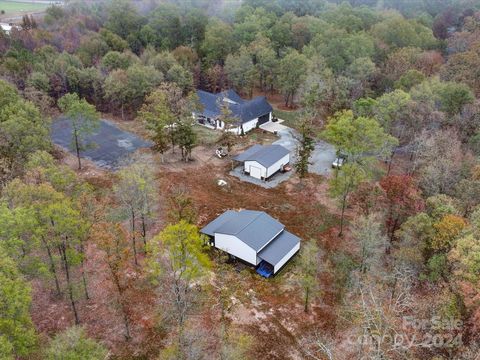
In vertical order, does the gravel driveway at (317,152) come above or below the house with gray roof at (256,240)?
below

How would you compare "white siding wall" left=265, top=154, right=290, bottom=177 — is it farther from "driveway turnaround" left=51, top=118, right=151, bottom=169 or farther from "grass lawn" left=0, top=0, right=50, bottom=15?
"grass lawn" left=0, top=0, right=50, bottom=15

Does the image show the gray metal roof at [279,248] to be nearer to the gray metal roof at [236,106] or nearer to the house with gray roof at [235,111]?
the house with gray roof at [235,111]

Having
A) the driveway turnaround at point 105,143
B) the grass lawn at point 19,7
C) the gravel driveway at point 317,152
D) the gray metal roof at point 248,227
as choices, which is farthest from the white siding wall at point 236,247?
the grass lawn at point 19,7

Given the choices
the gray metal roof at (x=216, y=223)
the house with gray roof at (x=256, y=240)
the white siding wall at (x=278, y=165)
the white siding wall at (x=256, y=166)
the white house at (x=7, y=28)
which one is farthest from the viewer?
the white house at (x=7, y=28)

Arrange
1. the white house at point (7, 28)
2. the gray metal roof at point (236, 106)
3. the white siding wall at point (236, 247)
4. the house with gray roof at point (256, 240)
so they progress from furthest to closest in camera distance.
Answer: the white house at point (7, 28), the gray metal roof at point (236, 106), the white siding wall at point (236, 247), the house with gray roof at point (256, 240)

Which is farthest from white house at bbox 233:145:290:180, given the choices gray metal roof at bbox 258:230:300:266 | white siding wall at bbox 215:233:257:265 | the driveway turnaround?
the driveway turnaround

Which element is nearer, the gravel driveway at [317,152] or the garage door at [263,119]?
the gravel driveway at [317,152]

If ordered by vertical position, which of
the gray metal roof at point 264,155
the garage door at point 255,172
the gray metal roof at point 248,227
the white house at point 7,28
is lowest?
the garage door at point 255,172

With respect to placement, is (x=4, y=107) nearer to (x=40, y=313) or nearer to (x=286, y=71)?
(x=40, y=313)

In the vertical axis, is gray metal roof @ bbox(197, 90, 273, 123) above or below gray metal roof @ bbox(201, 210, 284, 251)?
below
